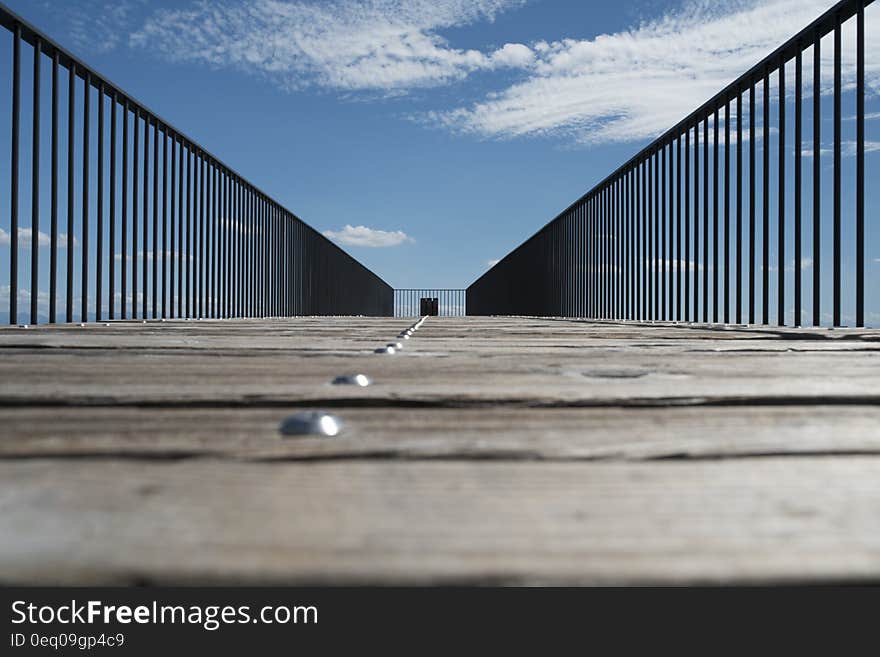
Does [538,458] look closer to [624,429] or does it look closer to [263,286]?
[624,429]

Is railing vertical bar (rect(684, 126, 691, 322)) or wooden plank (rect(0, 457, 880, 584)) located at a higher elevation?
railing vertical bar (rect(684, 126, 691, 322))

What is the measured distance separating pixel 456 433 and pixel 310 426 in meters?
0.12

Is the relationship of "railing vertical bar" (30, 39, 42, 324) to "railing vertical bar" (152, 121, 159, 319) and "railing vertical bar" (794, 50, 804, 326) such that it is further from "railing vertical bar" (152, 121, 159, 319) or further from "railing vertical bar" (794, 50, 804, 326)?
"railing vertical bar" (794, 50, 804, 326)

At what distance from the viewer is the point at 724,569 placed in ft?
1.04

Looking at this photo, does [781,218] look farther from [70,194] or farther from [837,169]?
[70,194]

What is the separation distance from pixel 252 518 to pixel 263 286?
27.4ft

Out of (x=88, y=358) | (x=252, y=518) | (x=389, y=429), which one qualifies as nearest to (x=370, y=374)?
(x=389, y=429)

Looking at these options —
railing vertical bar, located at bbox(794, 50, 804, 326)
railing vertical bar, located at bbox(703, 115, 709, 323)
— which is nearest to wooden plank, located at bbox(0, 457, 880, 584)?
railing vertical bar, located at bbox(794, 50, 804, 326)

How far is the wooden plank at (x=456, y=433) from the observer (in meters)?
0.52

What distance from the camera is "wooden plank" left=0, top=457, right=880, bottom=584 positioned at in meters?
0.32

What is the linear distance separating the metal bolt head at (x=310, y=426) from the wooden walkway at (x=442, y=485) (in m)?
0.01

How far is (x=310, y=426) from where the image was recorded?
0.58 meters

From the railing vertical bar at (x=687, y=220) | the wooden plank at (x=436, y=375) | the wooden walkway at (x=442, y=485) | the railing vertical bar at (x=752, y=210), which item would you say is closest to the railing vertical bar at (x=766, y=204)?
the railing vertical bar at (x=752, y=210)

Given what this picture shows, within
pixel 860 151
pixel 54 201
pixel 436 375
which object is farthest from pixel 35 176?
pixel 860 151
